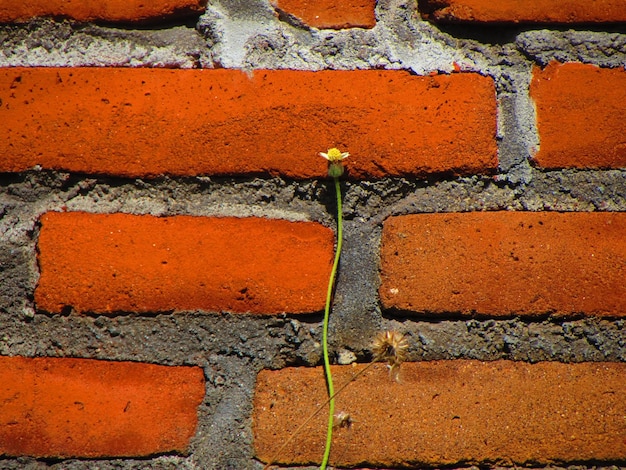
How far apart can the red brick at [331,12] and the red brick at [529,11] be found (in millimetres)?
81

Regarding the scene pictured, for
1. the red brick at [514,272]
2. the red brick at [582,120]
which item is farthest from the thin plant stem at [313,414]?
the red brick at [582,120]

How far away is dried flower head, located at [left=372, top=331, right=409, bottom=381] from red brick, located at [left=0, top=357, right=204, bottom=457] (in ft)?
0.78

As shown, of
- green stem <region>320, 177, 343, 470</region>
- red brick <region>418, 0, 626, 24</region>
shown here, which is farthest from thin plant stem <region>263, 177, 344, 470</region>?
red brick <region>418, 0, 626, 24</region>

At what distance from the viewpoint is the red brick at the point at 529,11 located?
0.70 metres

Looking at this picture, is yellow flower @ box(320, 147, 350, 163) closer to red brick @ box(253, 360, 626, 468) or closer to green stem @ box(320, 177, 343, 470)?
green stem @ box(320, 177, 343, 470)

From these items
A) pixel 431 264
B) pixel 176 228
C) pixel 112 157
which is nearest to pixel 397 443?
pixel 431 264

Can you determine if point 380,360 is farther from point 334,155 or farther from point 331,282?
point 334,155

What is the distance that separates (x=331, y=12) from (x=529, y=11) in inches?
9.5

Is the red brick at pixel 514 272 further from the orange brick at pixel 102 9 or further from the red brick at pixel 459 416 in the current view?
the orange brick at pixel 102 9

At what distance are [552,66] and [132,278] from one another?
0.58 meters

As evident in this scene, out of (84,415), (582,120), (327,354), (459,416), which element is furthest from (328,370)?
(582,120)

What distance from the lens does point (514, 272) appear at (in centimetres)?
70

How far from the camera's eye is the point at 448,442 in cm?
68

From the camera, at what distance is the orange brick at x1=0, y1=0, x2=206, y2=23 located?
2.29 ft
